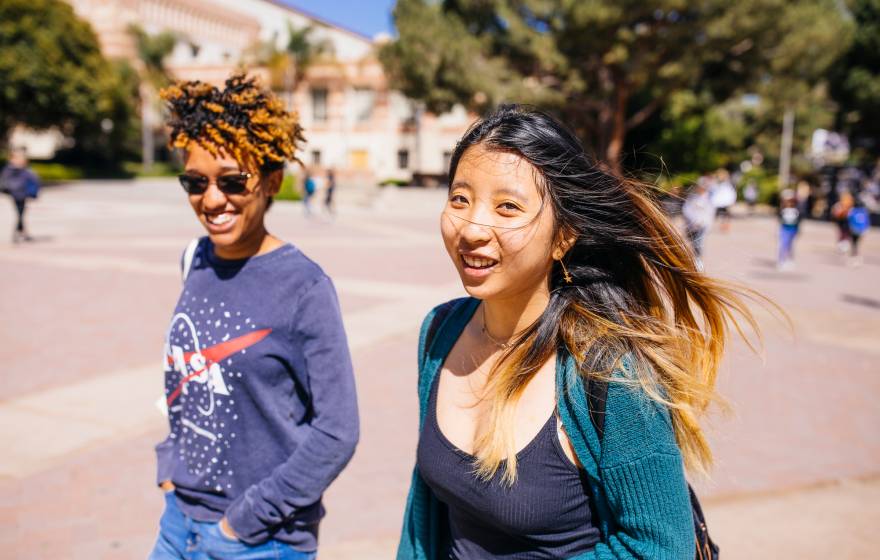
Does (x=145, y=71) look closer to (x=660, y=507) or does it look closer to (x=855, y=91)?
(x=855, y=91)

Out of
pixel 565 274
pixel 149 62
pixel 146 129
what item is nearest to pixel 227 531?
pixel 565 274

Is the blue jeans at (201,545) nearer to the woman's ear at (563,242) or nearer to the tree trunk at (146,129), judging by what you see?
the woman's ear at (563,242)

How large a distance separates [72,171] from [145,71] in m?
12.7

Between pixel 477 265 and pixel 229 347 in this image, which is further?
pixel 229 347

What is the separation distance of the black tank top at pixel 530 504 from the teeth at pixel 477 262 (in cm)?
35

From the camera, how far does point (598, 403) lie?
1370 mm

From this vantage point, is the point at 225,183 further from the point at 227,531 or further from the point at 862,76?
the point at 862,76

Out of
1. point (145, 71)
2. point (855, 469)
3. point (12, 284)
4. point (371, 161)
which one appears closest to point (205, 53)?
point (145, 71)

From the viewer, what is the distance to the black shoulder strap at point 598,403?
137 centimetres

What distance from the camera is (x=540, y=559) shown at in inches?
58.5

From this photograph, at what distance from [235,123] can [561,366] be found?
1.18 m

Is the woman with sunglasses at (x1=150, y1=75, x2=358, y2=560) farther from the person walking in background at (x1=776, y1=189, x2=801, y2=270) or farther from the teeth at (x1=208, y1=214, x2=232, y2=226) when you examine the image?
the person walking in background at (x1=776, y1=189, x2=801, y2=270)

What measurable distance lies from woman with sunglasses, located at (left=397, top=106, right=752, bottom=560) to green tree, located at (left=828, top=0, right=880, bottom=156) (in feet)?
101

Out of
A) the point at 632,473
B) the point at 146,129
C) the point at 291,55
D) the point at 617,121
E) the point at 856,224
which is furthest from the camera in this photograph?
the point at 146,129
